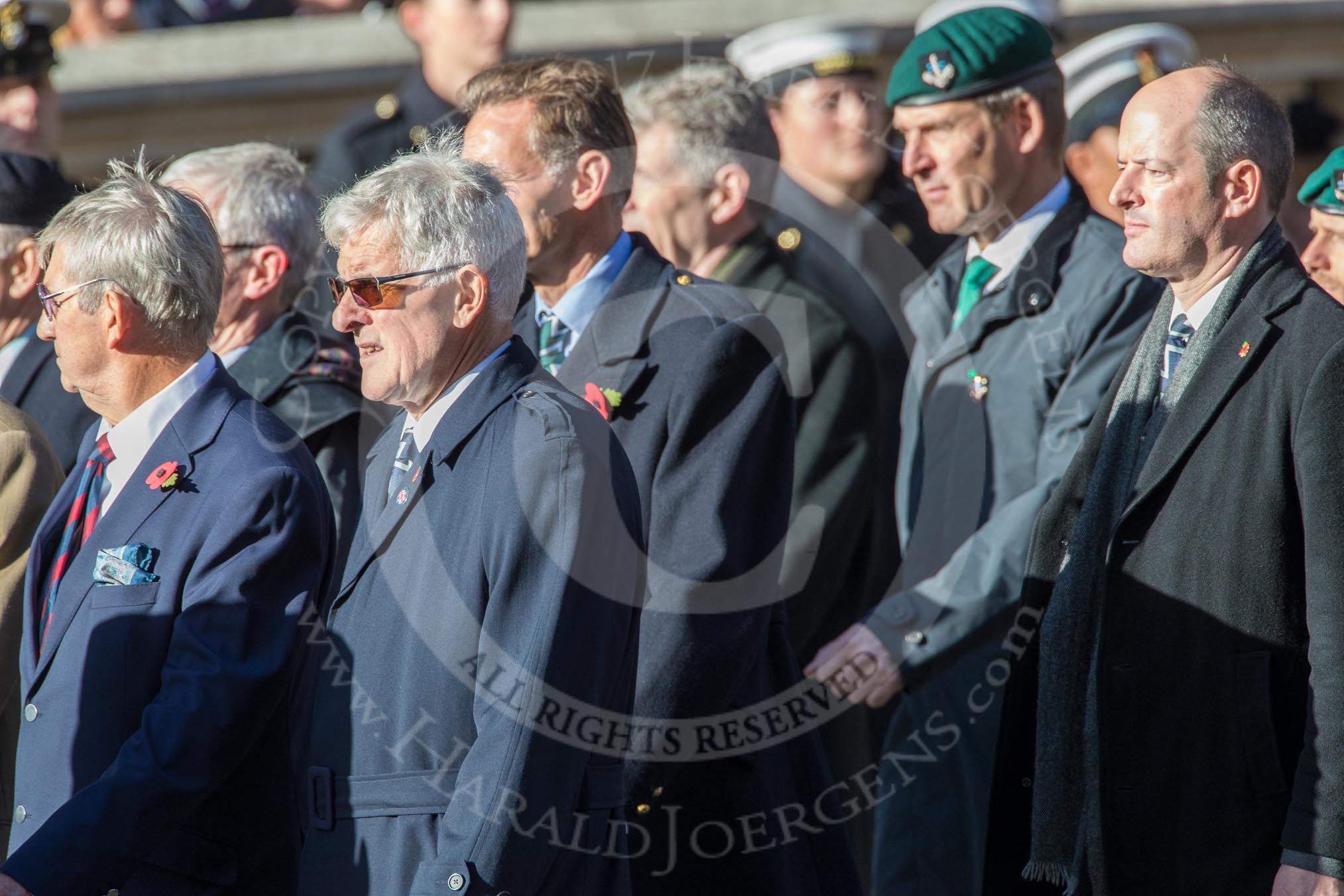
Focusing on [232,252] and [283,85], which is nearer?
[232,252]

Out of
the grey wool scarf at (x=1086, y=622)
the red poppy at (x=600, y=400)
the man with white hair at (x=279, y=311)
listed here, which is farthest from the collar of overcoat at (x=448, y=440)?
the grey wool scarf at (x=1086, y=622)

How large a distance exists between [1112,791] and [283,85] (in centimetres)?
567

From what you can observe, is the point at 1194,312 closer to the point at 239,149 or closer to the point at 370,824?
the point at 370,824

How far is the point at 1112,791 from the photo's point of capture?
342 centimetres

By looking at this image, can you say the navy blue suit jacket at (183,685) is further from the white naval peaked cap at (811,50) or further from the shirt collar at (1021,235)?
the white naval peaked cap at (811,50)

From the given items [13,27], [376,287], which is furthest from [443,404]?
[13,27]

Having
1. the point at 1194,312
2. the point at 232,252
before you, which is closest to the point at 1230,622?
the point at 1194,312

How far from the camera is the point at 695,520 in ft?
12.0

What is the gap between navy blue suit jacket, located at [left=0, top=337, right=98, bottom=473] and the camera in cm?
477

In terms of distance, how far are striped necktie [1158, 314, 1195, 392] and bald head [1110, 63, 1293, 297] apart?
0.10 meters

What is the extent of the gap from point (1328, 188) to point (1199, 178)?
2.41ft

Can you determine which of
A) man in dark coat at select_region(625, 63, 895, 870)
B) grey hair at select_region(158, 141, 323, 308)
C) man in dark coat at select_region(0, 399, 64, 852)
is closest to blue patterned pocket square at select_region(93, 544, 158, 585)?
man in dark coat at select_region(0, 399, 64, 852)

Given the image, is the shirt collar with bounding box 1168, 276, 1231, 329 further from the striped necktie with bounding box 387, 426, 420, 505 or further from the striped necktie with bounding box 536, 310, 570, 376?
the striped necktie with bounding box 387, 426, 420, 505

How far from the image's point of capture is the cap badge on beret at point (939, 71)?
4.54 m
